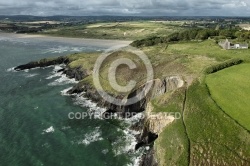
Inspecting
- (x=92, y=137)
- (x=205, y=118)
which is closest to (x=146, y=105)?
(x=92, y=137)

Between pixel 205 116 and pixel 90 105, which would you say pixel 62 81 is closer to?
pixel 90 105

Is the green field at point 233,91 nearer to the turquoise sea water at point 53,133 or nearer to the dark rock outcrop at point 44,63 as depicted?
the turquoise sea water at point 53,133

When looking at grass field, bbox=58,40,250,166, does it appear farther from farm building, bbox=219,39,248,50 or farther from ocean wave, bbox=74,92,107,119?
farm building, bbox=219,39,248,50

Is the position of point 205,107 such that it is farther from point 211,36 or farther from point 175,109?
point 211,36

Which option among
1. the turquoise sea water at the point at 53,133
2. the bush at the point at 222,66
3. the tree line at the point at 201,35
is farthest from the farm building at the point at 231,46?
the turquoise sea water at the point at 53,133

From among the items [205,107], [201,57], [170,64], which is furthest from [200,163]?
[201,57]

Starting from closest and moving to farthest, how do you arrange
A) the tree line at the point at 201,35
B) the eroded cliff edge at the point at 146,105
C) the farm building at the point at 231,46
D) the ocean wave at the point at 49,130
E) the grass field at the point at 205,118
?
1. the grass field at the point at 205,118
2. the eroded cliff edge at the point at 146,105
3. the ocean wave at the point at 49,130
4. the farm building at the point at 231,46
5. the tree line at the point at 201,35

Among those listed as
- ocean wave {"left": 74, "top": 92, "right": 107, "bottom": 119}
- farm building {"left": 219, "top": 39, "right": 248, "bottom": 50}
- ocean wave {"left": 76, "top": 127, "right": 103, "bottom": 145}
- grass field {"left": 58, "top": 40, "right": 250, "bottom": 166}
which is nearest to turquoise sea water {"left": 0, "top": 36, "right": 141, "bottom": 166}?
ocean wave {"left": 76, "top": 127, "right": 103, "bottom": 145}
